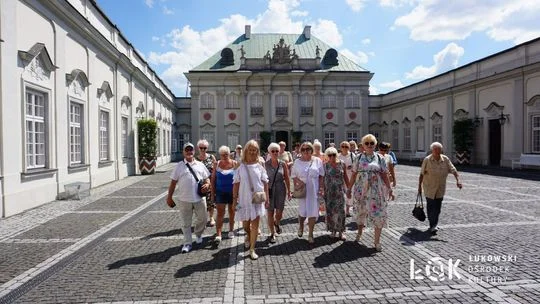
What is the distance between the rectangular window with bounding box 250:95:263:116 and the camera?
1437 inches

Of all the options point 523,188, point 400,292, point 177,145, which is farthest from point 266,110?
point 400,292

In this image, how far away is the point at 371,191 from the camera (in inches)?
235

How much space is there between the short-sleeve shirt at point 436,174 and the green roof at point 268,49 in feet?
104

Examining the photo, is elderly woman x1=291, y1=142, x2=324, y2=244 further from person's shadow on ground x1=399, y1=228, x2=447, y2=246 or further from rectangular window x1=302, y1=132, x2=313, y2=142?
rectangular window x1=302, y1=132, x2=313, y2=142

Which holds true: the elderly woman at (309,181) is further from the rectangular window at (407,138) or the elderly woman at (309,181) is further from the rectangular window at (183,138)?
the rectangular window at (183,138)

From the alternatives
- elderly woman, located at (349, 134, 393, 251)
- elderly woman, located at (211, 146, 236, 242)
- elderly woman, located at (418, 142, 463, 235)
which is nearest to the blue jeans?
elderly woman, located at (418, 142, 463, 235)

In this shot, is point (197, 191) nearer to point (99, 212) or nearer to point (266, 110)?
point (99, 212)

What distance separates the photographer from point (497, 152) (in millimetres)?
22500

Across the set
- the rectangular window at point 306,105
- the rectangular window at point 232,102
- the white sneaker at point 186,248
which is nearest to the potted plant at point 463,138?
the rectangular window at point 306,105

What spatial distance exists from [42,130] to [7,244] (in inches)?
202

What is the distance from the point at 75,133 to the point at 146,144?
23.1 ft

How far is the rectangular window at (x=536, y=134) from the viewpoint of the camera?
1917cm

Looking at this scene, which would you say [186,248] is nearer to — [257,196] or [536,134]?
[257,196]

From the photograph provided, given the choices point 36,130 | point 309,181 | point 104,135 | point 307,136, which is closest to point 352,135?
point 307,136
